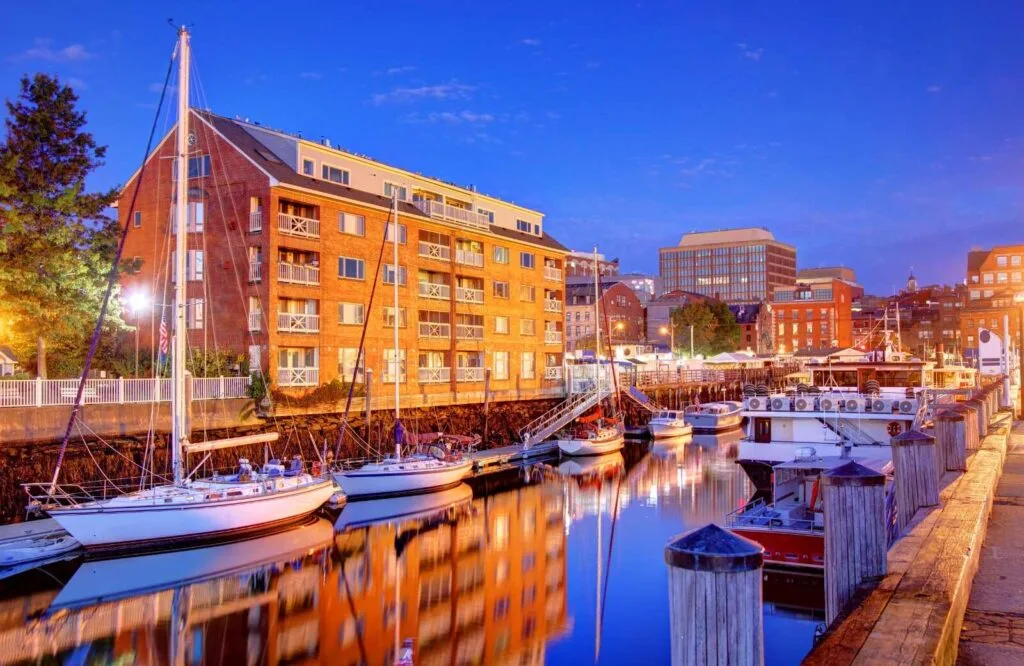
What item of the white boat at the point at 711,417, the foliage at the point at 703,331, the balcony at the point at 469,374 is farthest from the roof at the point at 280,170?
the foliage at the point at 703,331

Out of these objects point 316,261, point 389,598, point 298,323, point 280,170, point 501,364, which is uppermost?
point 280,170

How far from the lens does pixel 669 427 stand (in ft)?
222

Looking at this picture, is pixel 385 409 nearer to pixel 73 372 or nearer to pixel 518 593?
pixel 73 372

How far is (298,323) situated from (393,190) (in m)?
13.5

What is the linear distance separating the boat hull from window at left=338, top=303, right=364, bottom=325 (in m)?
11.6

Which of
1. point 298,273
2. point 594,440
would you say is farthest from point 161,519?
point 594,440

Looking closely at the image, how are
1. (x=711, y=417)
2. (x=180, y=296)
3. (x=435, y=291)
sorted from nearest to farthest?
(x=180, y=296) < (x=435, y=291) < (x=711, y=417)

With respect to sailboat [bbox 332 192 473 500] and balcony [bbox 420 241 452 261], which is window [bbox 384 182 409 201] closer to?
balcony [bbox 420 241 452 261]

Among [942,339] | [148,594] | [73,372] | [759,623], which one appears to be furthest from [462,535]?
[942,339]

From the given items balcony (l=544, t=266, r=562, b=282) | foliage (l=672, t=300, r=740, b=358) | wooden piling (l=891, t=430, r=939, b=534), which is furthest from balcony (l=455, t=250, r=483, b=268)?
foliage (l=672, t=300, r=740, b=358)

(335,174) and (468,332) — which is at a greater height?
(335,174)

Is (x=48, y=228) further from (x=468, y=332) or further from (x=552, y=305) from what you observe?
(x=552, y=305)

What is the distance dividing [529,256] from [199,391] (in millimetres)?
32727

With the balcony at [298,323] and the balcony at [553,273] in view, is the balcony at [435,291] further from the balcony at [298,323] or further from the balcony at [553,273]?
the balcony at [553,273]
